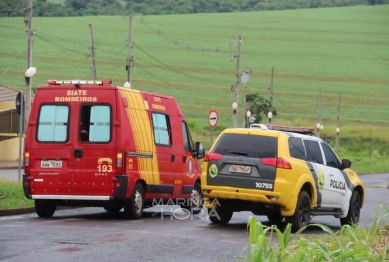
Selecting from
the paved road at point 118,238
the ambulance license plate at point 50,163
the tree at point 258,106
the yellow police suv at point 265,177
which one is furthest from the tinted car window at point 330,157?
the tree at point 258,106

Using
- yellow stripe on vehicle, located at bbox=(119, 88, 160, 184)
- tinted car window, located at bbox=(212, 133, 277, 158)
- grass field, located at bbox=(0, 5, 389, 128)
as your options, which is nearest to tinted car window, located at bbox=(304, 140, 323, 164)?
tinted car window, located at bbox=(212, 133, 277, 158)

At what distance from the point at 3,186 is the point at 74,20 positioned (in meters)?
99.3

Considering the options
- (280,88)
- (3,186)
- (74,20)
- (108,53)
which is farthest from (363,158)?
(3,186)

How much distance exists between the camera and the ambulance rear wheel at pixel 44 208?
62.0 ft

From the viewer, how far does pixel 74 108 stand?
18516 mm

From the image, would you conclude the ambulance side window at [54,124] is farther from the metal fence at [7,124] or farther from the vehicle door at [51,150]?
the metal fence at [7,124]

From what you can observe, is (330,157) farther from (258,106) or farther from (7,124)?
(258,106)

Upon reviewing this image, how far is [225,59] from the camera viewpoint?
111m

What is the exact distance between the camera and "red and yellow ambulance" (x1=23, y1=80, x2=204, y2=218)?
1822cm

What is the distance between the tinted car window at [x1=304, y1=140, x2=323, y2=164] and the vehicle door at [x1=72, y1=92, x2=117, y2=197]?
3.43 m

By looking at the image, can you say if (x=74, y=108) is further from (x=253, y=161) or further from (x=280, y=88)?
(x=280, y=88)

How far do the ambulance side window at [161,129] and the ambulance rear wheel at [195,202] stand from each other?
1648mm

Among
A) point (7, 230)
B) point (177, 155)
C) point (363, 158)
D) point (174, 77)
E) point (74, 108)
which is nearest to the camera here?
point (7, 230)

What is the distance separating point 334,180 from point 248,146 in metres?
2.45
